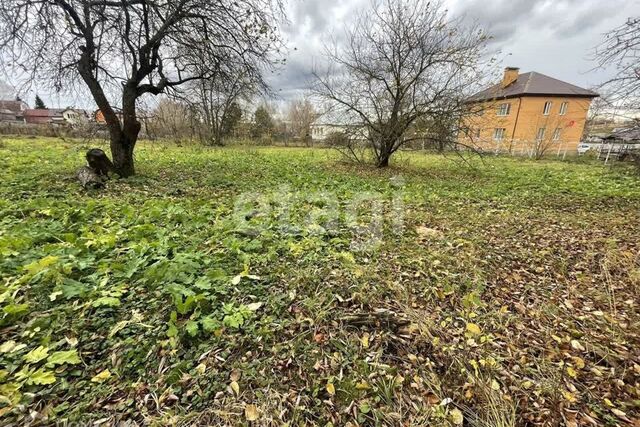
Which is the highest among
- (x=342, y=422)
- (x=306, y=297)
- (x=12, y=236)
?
(x=12, y=236)

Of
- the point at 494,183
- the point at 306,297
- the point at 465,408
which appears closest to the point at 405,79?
the point at 494,183

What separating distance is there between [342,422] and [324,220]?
289cm

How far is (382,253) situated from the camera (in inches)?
132

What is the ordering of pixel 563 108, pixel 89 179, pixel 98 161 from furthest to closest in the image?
pixel 563 108
pixel 98 161
pixel 89 179

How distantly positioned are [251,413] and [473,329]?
5.66 feet

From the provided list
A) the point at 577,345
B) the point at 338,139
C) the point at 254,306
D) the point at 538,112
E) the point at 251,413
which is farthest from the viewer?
the point at 538,112

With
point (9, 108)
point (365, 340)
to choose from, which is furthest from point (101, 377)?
point (9, 108)

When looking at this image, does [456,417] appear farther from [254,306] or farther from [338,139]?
[338,139]

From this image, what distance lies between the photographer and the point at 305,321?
2.20 meters

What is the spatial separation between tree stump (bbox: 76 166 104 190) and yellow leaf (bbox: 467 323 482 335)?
6.56 metres

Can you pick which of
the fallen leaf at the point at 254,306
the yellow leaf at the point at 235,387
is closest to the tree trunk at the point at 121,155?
the fallen leaf at the point at 254,306

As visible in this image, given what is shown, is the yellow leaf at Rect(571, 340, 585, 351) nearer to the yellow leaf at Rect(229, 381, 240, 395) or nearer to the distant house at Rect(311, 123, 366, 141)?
the yellow leaf at Rect(229, 381, 240, 395)

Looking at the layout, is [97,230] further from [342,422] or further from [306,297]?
[342,422]

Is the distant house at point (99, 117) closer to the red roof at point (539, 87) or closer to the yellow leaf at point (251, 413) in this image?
the yellow leaf at point (251, 413)
